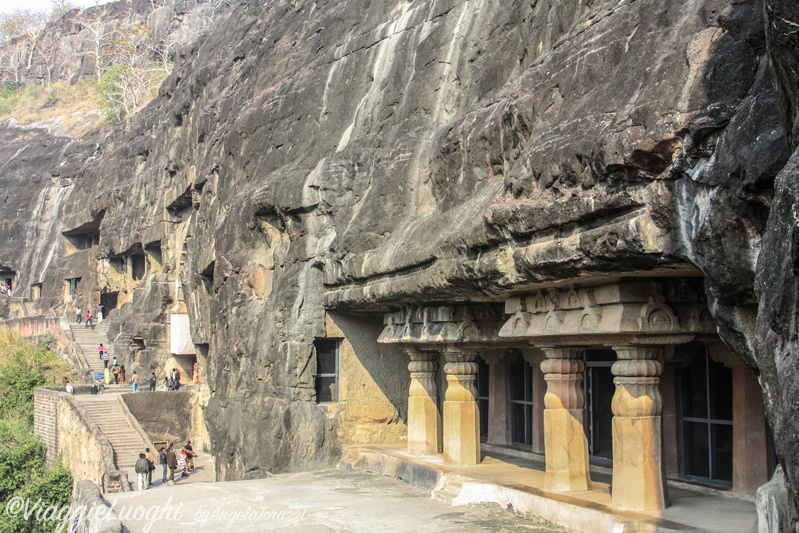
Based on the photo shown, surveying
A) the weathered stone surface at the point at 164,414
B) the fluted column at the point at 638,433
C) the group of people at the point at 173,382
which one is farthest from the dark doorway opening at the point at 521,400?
the group of people at the point at 173,382

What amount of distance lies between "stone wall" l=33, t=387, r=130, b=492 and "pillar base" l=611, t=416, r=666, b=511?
42.7ft

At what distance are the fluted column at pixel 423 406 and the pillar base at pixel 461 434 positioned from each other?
39.8 inches

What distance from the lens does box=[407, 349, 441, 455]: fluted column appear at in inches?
460

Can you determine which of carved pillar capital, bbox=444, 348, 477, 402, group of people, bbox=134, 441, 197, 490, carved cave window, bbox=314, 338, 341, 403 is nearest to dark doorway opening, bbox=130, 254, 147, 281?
group of people, bbox=134, 441, 197, 490

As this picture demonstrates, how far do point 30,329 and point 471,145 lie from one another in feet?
96.0

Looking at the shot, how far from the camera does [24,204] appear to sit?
39.7 meters

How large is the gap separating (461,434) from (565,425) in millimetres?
2402

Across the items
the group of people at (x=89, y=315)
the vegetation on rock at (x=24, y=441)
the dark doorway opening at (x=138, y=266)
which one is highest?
the dark doorway opening at (x=138, y=266)

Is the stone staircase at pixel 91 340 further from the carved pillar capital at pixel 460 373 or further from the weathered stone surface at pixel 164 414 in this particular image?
the carved pillar capital at pixel 460 373

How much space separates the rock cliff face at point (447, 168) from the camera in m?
5.20

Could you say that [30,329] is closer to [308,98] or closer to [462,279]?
[308,98]

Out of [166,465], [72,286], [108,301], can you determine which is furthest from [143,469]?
[72,286]

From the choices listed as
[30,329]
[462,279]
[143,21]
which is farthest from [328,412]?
[143,21]

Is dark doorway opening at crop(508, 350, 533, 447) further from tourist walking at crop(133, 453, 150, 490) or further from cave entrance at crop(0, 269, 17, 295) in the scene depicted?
cave entrance at crop(0, 269, 17, 295)
